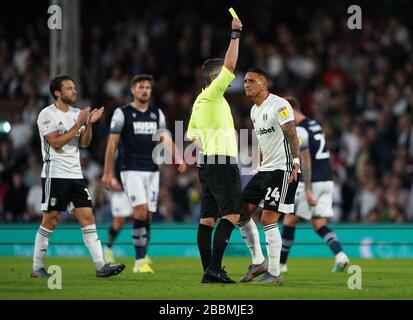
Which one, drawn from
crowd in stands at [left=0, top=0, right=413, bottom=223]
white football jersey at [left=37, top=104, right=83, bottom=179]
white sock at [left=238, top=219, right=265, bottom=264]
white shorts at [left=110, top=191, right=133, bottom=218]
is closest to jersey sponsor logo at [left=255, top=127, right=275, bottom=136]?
white sock at [left=238, top=219, right=265, bottom=264]

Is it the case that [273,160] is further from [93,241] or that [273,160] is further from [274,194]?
[93,241]

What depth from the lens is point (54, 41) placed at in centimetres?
2061

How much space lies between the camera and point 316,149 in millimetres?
15656

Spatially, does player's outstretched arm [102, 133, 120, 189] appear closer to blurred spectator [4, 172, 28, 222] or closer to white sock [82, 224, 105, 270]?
white sock [82, 224, 105, 270]

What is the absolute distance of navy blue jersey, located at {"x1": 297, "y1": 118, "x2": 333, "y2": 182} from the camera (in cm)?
1518

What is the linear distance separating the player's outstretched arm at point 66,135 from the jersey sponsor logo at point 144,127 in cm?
254

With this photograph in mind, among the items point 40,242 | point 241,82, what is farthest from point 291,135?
point 241,82

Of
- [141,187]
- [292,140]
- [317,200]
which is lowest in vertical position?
[317,200]

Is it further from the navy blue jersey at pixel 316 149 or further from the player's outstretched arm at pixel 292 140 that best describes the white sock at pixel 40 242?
the navy blue jersey at pixel 316 149

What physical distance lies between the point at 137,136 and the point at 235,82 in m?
9.89

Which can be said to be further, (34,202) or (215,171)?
(34,202)

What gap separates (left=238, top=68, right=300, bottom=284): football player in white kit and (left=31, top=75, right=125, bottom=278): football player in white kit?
1.92m
